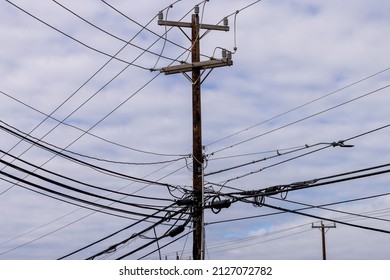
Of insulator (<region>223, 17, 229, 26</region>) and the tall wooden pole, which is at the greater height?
insulator (<region>223, 17, 229, 26</region>)

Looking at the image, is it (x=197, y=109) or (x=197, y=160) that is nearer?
(x=197, y=160)

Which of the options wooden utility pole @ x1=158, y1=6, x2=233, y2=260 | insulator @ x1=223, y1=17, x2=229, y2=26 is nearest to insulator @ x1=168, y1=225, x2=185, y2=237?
wooden utility pole @ x1=158, y1=6, x2=233, y2=260

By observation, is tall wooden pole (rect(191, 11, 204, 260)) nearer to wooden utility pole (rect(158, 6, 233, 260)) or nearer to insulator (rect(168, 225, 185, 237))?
wooden utility pole (rect(158, 6, 233, 260))

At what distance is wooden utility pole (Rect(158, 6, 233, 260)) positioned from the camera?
2433 cm

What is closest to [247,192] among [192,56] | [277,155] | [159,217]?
[277,155]

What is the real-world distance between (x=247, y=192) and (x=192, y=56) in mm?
4943

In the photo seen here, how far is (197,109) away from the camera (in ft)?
82.2

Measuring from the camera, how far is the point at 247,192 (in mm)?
23953

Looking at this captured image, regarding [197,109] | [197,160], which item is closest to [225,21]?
[197,109]

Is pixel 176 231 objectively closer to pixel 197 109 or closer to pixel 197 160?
pixel 197 160

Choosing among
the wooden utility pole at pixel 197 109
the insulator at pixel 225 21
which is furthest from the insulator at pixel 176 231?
the insulator at pixel 225 21

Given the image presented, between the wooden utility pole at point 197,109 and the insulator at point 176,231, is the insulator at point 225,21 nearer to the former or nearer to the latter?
the wooden utility pole at point 197,109
